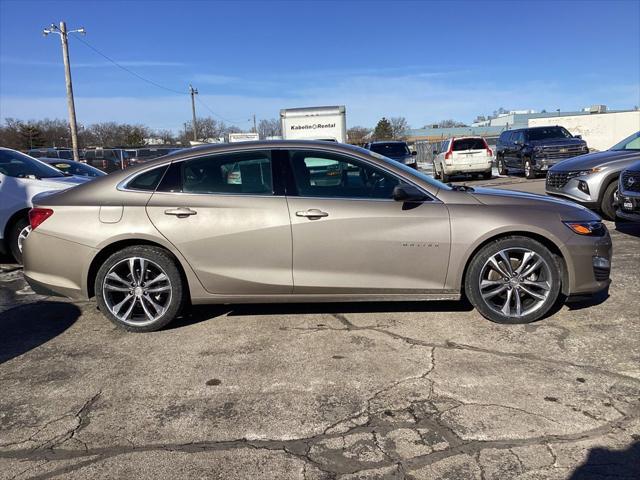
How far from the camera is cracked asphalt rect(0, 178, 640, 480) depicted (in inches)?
104

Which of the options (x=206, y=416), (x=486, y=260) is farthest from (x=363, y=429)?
(x=486, y=260)

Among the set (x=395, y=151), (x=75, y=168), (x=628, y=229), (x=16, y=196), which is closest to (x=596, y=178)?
(x=628, y=229)

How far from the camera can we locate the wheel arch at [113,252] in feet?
14.5

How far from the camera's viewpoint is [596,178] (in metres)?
8.61

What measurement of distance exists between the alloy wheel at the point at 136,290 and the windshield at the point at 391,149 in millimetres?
15907

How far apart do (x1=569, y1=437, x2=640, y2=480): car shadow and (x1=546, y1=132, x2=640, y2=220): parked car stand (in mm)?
6882

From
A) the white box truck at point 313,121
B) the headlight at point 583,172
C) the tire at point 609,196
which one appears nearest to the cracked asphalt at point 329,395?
the tire at point 609,196

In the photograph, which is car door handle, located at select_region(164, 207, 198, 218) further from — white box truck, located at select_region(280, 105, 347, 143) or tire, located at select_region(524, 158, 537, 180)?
tire, located at select_region(524, 158, 537, 180)

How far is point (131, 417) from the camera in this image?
10.3 feet

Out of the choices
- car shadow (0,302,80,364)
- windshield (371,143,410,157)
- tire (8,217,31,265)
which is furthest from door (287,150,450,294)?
windshield (371,143,410,157)

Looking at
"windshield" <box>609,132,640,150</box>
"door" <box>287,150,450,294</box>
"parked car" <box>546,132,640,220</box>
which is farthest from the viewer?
"windshield" <box>609,132,640,150</box>

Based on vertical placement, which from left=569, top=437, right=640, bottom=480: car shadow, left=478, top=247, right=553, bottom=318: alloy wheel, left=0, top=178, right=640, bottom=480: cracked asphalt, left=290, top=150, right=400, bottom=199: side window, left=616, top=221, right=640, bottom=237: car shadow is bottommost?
left=569, top=437, right=640, bottom=480: car shadow

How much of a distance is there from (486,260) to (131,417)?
2963 millimetres

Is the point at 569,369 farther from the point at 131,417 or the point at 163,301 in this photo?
the point at 163,301
